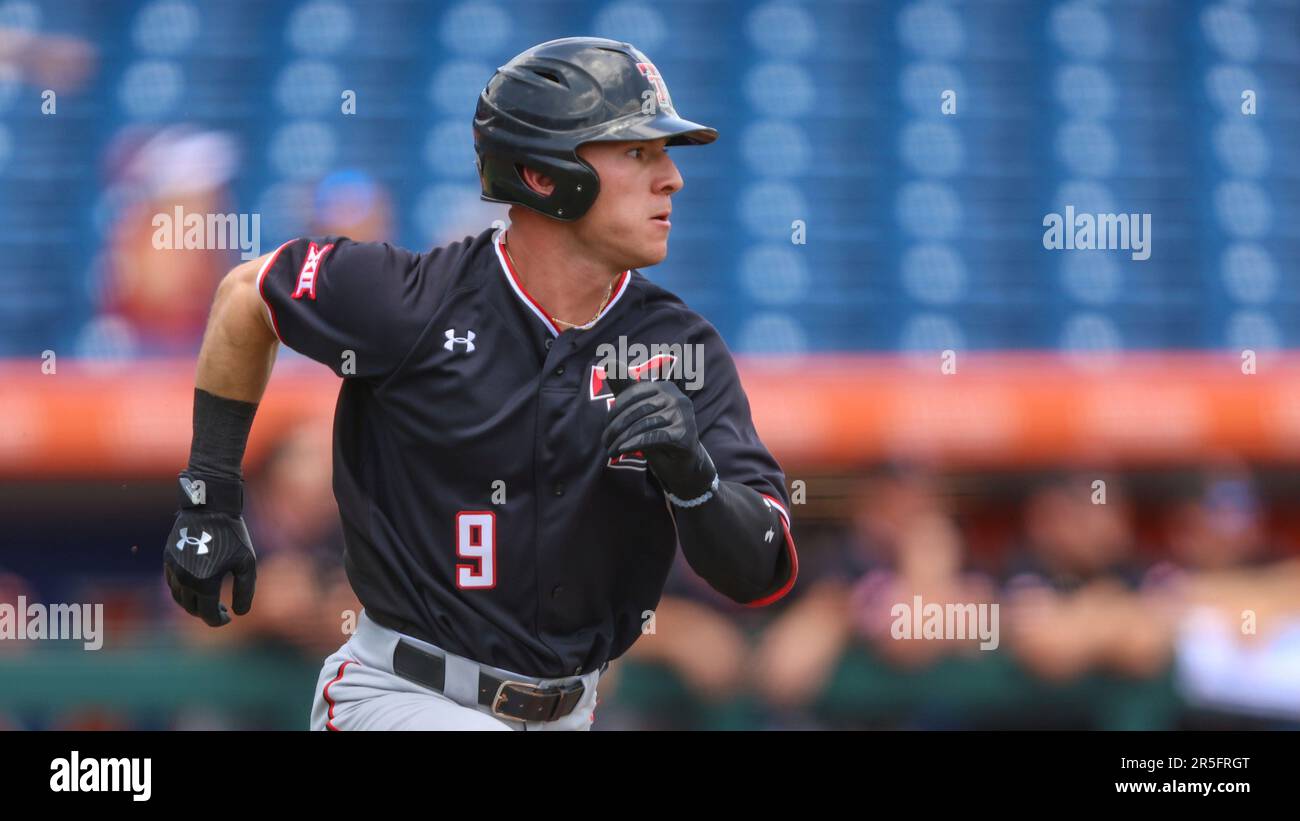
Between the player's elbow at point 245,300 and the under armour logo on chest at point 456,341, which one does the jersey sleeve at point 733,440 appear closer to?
the under armour logo on chest at point 456,341

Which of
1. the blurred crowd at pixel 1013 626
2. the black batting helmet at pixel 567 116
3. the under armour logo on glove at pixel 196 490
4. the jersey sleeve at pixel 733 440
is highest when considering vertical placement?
the black batting helmet at pixel 567 116

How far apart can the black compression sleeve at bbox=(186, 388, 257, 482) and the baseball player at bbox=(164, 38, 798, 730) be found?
39mm

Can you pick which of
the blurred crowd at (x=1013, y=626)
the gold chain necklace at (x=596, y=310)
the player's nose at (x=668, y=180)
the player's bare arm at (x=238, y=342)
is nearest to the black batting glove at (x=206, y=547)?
the player's bare arm at (x=238, y=342)

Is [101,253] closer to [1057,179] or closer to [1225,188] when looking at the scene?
[1057,179]

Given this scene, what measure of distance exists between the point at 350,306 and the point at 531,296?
0.90 feet

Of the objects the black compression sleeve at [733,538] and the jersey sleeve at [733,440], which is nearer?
the black compression sleeve at [733,538]

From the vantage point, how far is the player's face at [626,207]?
7.59 feet

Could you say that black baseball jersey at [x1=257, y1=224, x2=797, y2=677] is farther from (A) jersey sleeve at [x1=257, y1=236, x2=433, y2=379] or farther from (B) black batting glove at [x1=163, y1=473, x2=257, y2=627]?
(B) black batting glove at [x1=163, y1=473, x2=257, y2=627]

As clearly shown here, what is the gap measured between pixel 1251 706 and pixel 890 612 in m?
0.95

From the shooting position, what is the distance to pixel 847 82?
441 centimetres

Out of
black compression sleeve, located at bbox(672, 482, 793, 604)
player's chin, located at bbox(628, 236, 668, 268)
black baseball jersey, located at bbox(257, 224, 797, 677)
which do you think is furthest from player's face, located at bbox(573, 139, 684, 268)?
black compression sleeve, located at bbox(672, 482, 793, 604)

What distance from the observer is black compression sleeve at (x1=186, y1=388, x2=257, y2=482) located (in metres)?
2.43

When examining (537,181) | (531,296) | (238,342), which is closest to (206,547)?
(238,342)
